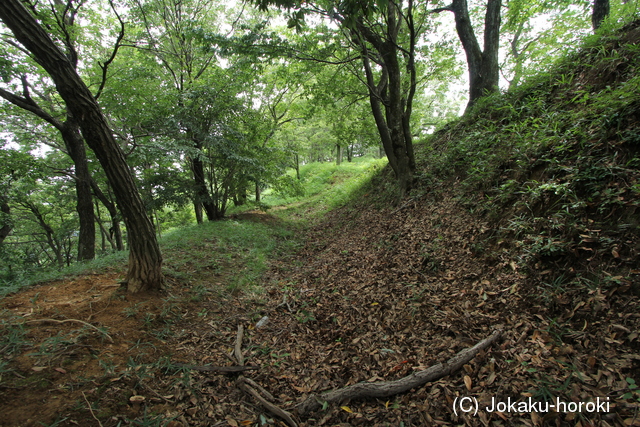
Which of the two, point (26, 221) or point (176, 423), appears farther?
point (26, 221)

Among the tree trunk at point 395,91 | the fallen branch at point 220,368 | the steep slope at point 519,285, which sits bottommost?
the fallen branch at point 220,368

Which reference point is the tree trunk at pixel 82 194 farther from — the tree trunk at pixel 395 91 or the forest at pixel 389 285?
the tree trunk at pixel 395 91

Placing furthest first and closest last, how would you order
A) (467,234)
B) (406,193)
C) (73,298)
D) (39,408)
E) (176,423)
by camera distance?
(406,193), (467,234), (73,298), (176,423), (39,408)

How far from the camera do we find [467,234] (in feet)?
13.3

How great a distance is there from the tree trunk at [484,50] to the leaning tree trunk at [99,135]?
8.32 metres

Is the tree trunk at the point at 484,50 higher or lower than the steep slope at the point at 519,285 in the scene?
higher

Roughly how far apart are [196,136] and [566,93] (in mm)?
9572

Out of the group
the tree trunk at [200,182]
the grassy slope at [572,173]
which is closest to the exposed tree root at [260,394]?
the grassy slope at [572,173]

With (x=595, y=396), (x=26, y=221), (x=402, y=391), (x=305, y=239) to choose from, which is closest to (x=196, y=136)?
(x=305, y=239)

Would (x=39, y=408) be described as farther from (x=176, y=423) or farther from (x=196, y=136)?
(x=196, y=136)

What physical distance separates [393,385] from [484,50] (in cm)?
873

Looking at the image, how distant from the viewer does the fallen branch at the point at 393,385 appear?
2.34 metres

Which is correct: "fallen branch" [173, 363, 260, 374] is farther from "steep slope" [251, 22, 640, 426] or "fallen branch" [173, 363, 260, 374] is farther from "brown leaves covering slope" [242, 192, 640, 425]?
"steep slope" [251, 22, 640, 426]

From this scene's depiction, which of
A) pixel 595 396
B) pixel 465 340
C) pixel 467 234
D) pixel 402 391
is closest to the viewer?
pixel 595 396
